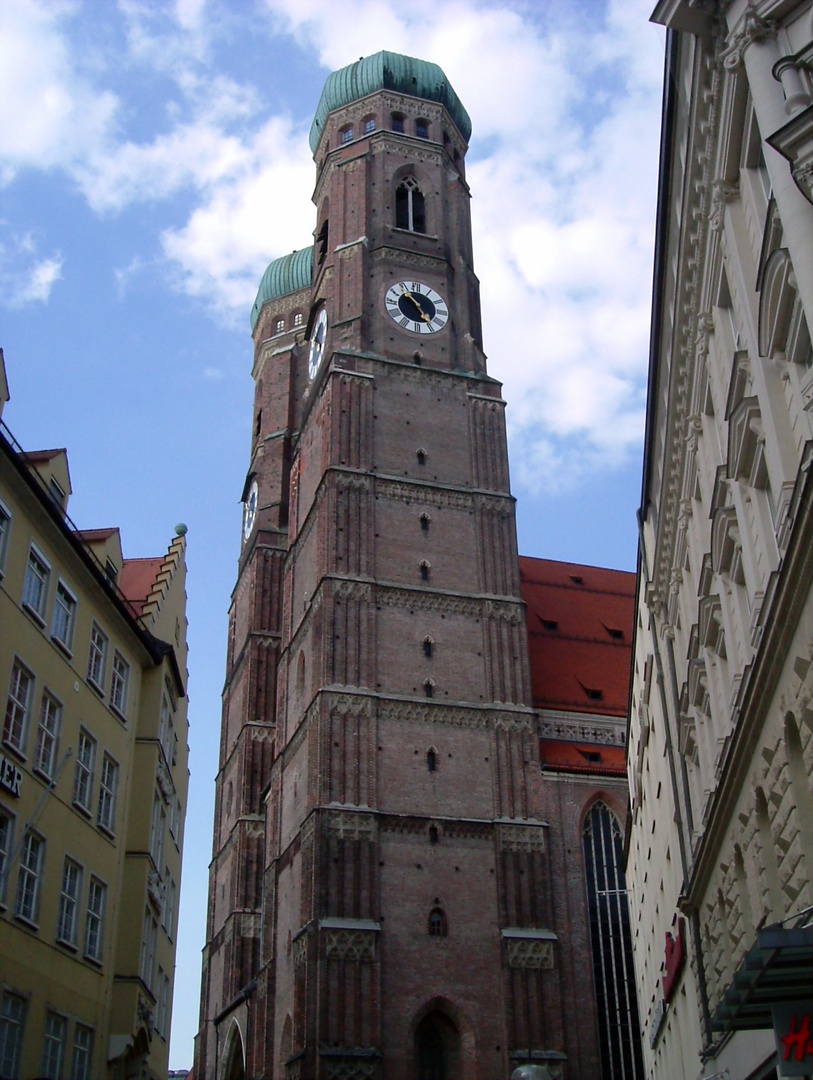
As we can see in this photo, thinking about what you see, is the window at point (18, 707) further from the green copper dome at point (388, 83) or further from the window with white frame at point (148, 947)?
the green copper dome at point (388, 83)

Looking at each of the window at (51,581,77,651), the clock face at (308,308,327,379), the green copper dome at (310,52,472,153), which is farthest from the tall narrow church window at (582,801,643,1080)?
the green copper dome at (310,52,472,153)

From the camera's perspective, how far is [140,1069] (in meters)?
19.3

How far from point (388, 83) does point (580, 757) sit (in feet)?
88.7

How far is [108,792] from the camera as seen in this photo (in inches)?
733

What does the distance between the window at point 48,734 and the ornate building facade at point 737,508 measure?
341 inches


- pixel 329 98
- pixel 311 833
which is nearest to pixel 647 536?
pixel 311 833

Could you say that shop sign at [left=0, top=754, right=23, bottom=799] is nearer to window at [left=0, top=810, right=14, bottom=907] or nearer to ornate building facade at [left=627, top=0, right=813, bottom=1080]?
window at [left=0, top=810, right=14, bottom=907]

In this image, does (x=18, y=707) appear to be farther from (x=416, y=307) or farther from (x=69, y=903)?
(x=416, y=307)

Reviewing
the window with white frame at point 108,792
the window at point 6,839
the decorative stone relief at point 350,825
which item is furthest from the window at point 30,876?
the decorative stone relief at point 350,825

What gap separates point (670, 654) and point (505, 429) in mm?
21415

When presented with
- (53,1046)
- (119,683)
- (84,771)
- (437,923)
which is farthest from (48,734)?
(437,923)

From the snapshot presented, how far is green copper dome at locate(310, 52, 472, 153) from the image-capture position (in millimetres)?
45938

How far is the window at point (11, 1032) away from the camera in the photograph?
13945mm

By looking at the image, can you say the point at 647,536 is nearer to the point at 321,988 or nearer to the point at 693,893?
the point at 693,893
